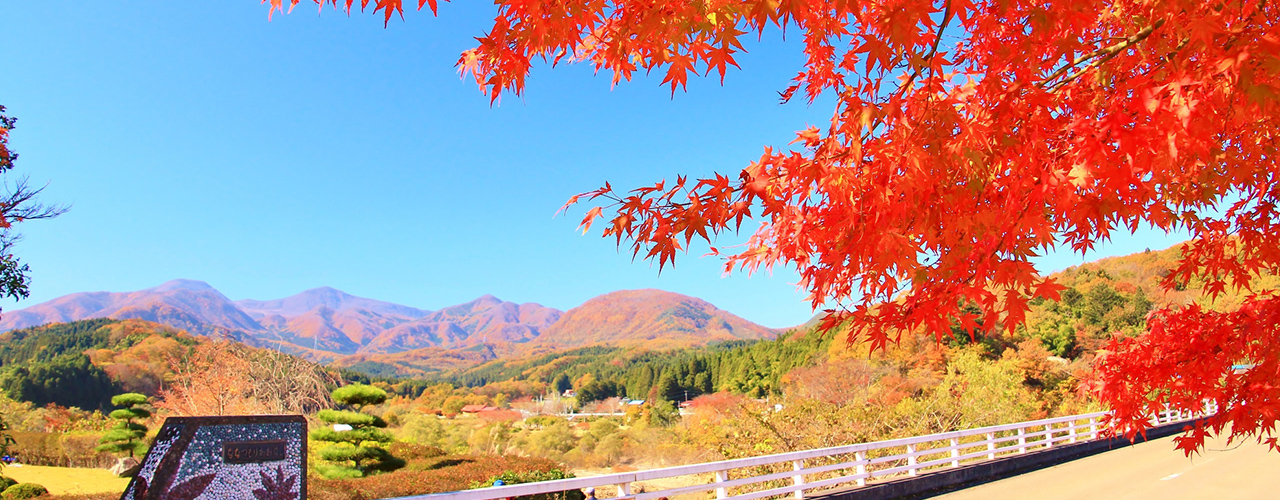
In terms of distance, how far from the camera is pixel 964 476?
8.91 meters

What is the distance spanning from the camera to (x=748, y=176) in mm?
1966

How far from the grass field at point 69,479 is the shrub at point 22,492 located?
1462 mm

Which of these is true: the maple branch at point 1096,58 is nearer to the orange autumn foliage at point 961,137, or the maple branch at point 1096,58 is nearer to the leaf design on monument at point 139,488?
the orange autumn foliage at point 961,137

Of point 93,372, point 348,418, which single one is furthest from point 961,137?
point 93,372

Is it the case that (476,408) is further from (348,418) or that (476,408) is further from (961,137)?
(961,137)

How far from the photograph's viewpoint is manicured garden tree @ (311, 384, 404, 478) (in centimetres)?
1661

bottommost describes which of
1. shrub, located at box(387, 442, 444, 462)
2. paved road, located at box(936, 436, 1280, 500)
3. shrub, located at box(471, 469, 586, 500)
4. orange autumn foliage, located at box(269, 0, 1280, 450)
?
shrub, located at box(387, 442, 444, 462)

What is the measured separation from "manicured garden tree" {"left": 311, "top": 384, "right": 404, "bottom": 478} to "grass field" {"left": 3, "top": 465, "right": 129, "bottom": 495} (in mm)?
4190

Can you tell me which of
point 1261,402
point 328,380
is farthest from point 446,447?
point 1261,402

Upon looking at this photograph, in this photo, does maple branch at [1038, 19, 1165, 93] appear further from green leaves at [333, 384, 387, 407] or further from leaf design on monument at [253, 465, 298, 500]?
green leaves at [333, 384, 387, 407]

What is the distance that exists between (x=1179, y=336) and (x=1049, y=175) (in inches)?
69.5

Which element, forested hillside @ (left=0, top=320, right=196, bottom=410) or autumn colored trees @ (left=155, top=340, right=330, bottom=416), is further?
forested hillside @ (left=0, top=320, right=196, bottom=410)

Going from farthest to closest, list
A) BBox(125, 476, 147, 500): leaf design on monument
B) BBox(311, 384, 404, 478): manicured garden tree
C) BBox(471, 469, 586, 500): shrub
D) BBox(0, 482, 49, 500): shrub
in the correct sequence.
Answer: BBox(311, 384, 404, 478): manicured garden tree < BBox(0, 482, 49, 500): shrub < BBox(471, 469, 586, 500): shrub < BBox(125, 476, 147, 500): leaf design on monument

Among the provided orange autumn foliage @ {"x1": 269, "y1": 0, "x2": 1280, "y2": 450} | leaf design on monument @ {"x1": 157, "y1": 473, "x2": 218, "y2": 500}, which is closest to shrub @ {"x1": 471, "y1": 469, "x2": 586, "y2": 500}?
leaf design on monument @ {"x1": 157, "y1": 473, "x2": 218, "y2": 500}
